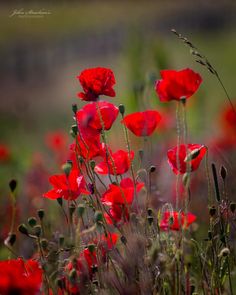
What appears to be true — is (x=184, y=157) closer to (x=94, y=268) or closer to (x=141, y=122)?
(x=141, y=122)

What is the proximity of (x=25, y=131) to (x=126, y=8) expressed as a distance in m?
23.4

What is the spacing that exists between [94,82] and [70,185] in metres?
0.29

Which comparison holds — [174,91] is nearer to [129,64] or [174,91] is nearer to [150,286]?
[150,286]

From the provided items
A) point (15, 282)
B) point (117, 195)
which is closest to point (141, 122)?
point (117, 195)

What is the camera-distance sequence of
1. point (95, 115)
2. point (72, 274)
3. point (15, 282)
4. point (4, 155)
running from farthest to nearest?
point (4, 155)
point (95, 115)
point (72, 274)
point (15, 282)

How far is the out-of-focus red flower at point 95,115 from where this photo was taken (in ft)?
6.31

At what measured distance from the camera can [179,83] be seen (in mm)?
1869

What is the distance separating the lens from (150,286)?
1752 mm

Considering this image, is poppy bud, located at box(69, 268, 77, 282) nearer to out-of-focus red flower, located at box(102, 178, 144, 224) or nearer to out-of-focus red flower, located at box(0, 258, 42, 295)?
out-of-focus red flower, located at box(0, 258, 42, 295)

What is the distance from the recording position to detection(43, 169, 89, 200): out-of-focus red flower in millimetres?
1933

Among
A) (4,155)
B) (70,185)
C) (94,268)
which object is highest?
(4,155)

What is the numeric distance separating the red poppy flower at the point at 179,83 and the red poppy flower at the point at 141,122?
0.46ft

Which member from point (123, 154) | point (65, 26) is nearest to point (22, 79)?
point (65, 26)

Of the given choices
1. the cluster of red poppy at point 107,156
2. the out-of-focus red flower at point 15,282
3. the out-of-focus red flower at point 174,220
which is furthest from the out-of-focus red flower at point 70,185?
the out-of-focus red flower at point 15,282
